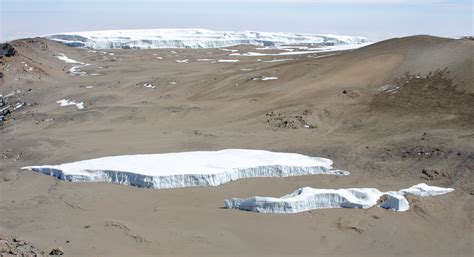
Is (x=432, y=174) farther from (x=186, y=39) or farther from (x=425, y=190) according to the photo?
(x=186, y=39)

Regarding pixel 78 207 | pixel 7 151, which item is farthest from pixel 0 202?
pixel 7 151

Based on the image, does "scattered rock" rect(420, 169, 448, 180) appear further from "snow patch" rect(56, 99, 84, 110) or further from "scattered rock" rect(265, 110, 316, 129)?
"snow patch" rect(56, 99, 84, 110)

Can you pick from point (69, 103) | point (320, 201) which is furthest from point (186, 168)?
point (69, 103)

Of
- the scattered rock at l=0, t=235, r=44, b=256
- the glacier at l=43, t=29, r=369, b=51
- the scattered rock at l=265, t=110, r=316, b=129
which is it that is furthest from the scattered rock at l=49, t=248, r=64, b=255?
the glacier at l=43, t=29, r=369, b=51

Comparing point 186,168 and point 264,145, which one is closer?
point 186,168

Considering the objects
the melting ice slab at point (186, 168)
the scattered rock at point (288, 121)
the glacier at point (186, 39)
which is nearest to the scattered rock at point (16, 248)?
the melting ice slab at point (186, 168)

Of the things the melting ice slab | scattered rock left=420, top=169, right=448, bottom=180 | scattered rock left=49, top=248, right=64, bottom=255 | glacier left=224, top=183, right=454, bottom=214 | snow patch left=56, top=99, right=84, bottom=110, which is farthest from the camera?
snow patch left=56, top=99, right=84, bottom=110
